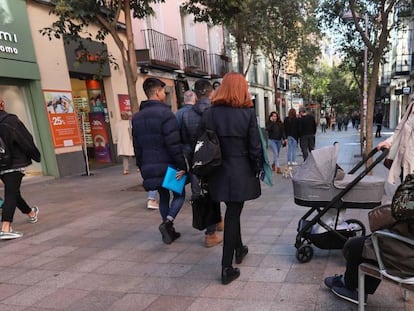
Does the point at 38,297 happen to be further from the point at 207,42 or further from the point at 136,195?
the point at 207,42

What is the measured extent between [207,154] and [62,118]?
8.10m

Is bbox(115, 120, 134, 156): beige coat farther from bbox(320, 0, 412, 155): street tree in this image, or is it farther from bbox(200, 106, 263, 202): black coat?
bbox(200, 106, 263, 202): black coat

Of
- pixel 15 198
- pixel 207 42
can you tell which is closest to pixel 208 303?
pixel 15 198

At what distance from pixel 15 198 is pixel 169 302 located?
292 cm

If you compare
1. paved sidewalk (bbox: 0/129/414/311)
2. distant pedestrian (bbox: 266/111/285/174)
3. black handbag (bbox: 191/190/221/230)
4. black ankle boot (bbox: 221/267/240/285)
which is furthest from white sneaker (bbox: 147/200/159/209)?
distant pedestrian (bbox: 266/111/285/174)

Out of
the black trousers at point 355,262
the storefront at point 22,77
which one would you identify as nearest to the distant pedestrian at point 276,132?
the storefront at point 22,77

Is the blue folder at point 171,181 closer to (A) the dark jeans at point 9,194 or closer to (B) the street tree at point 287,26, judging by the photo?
(A) the dark jeans at point 9,194

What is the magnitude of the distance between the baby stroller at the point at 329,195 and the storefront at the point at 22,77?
7.79 meters

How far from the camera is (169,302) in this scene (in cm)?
295

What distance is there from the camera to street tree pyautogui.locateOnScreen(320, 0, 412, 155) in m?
8.19

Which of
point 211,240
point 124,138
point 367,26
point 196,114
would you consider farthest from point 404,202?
point 367,26

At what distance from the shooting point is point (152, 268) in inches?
143

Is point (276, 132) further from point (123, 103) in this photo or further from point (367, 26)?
point (123, 103)

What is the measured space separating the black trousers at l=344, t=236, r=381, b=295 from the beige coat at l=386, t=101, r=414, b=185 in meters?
1.38
